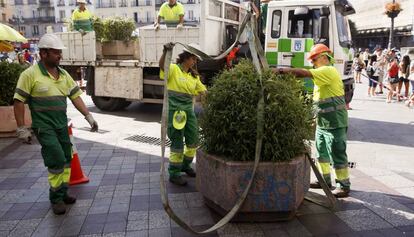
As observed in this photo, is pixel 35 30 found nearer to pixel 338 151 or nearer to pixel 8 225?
pixel 8 225

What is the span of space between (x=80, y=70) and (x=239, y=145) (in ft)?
26.7

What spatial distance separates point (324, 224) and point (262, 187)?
736 millimetres

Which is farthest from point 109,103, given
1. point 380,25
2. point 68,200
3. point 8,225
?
point 380,25

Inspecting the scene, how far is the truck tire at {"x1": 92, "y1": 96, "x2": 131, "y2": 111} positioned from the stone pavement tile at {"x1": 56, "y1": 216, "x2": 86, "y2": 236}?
642 centimetres

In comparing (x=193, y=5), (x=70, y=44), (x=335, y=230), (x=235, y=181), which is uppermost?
(x=193, y=5)

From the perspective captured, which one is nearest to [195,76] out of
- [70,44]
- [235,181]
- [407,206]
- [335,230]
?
[235,181]

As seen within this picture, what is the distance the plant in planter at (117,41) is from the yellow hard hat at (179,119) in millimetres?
5837

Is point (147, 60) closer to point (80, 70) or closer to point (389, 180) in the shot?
point (80, 70)

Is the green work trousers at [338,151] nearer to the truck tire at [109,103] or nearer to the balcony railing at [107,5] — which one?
the truck tire at [109,103]

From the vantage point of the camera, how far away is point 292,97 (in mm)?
3443

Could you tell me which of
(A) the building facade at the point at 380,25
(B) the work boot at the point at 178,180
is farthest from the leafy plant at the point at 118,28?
(A) the building facade at the point at 380,25

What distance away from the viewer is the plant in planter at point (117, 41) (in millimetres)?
9844

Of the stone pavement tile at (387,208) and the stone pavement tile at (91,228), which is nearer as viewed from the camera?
the stone pavement tile at (91,228)

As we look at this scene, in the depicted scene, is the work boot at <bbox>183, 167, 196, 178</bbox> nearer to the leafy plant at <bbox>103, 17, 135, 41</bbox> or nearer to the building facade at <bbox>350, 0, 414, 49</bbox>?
the leafy plant at <bbox>103, 17, 135, 41</bbox>
